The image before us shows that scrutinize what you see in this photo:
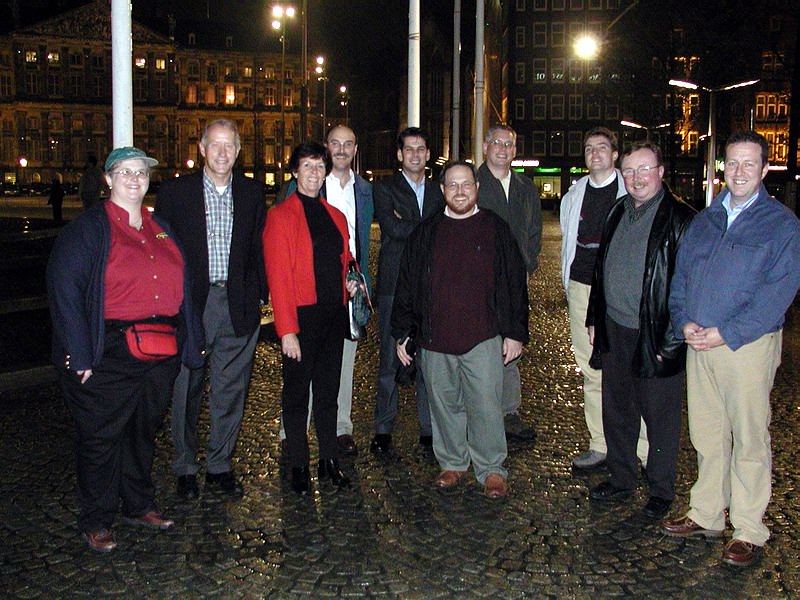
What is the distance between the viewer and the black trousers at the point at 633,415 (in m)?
5.58

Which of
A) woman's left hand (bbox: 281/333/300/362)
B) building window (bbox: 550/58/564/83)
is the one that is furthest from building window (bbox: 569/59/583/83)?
woman's left hand (bbox: 281/333/300/362)

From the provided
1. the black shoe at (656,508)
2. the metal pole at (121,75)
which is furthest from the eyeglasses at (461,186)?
the metal pole at (121,75)

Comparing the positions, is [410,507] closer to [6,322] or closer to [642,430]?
[642,430]

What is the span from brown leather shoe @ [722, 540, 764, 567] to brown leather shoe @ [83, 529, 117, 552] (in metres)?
3.21

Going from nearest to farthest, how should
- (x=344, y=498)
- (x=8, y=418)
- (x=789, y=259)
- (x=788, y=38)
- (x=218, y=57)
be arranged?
(x=789, y=259) < (x=344, y=498) < (x=8, y=418) < (x=788, y=38) < (x=218, y=57)

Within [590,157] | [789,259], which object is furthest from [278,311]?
[789,259]

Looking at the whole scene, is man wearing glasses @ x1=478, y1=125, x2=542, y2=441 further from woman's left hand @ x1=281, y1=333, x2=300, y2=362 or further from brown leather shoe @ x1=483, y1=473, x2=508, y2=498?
woman's left hand @ x1=281, y1=333, x2=300, y2=362

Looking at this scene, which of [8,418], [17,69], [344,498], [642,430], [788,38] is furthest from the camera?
[17,69]

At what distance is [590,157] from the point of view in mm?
6637

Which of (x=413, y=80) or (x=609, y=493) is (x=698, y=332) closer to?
(x=609, y=493)

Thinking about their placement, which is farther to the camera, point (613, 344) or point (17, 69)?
point (17, 69)

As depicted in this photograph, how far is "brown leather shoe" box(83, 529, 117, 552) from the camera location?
4.85 m

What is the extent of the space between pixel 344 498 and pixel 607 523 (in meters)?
1.61

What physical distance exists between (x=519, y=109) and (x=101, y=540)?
84.6 metres
